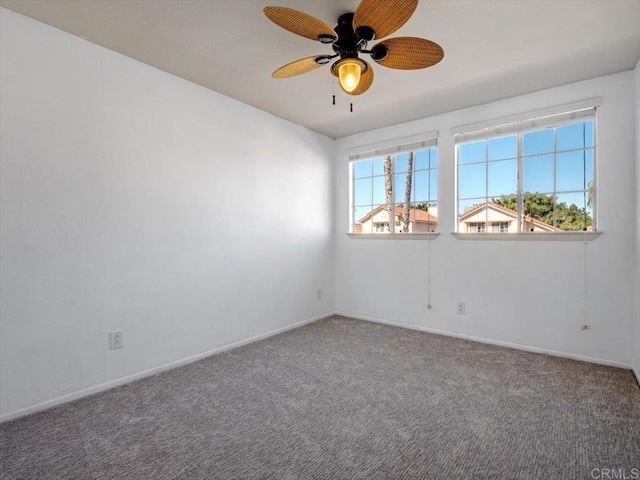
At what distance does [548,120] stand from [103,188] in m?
3.82

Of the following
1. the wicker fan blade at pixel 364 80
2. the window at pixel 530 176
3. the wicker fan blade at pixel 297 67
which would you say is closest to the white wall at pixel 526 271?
the window at pixel 530 176

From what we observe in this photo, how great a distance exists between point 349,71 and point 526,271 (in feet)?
8.27

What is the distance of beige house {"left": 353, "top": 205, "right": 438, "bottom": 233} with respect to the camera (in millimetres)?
3926

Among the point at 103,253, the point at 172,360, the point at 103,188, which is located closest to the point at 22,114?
the point at 103,188

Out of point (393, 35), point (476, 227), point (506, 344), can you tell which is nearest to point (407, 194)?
point (476, 227)

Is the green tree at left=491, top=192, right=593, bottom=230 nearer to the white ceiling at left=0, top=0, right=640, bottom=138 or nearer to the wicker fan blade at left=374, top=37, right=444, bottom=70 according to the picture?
the white ceiling at left=0, top=0, right=640, bottom=138

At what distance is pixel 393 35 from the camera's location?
7.74 ft

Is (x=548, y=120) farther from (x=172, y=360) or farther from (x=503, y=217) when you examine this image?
(x=172, y=360)

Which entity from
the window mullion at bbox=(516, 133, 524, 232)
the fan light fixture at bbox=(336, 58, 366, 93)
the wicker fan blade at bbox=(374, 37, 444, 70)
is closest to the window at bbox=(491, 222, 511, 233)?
the window mullion at bbox=(516, 133, 524, 232)

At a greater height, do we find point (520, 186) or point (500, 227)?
point (520, 186)

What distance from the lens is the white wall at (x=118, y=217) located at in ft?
6.92

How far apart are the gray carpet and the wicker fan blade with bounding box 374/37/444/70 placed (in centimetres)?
214

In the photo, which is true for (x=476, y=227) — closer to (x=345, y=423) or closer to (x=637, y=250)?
(x=637, y=250)

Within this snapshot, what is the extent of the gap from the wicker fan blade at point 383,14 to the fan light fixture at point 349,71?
206 mm
